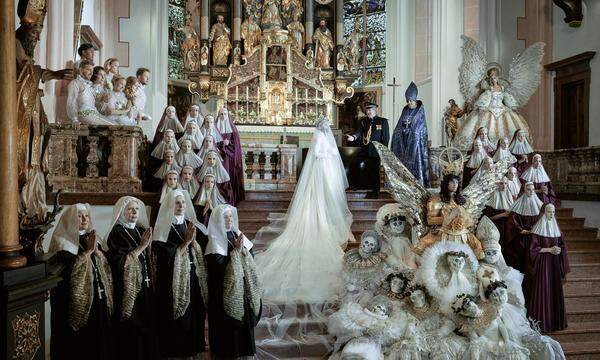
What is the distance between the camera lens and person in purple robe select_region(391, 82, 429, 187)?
9.91m

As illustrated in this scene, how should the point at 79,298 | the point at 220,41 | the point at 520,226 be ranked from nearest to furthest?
the point at 79,298 < the point at 520,226 < the point at 220,41

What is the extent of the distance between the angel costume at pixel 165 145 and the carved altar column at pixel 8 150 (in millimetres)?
4241

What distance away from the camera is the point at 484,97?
1127cm

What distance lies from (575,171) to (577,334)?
419 centimetres

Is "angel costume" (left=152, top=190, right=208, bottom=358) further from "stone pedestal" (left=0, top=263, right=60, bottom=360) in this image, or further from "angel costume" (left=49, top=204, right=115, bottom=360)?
"stone pedestal" (left=0, top=263, right=60, bottom=360)

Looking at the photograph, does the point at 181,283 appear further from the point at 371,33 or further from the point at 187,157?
the point at 371,33

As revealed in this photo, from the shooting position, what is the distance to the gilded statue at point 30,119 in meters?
3.73

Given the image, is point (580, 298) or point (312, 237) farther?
point (312, 237)

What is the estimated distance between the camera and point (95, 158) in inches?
285

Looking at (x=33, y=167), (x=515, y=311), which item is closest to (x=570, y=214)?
(x=515, y=311)

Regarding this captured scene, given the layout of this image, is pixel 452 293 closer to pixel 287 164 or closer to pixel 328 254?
pixel 328 254

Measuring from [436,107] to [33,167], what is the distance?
38.3 feet

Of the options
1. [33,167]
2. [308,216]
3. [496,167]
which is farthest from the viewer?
[308,216]

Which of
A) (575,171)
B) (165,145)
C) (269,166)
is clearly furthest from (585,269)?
(165,145)
